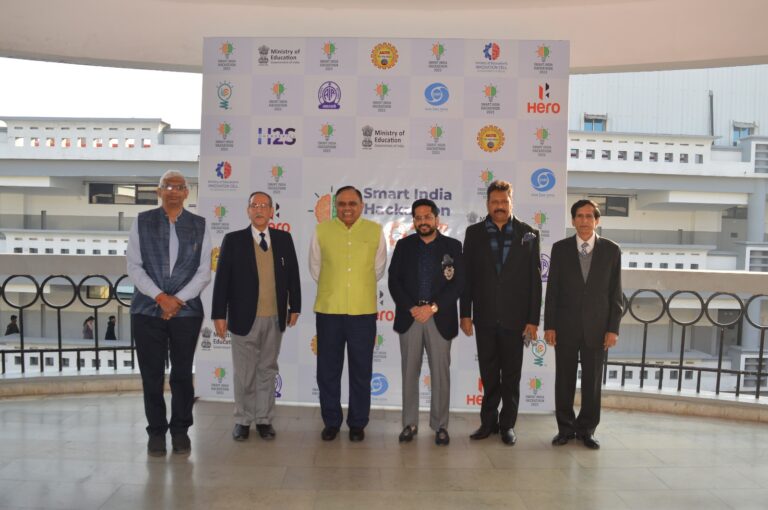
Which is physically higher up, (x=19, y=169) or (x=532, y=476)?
(x=19, y=169)

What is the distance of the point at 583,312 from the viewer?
11.6 feet

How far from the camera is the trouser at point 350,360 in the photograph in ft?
11.8

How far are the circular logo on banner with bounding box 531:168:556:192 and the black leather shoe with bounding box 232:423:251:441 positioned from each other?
102 inches

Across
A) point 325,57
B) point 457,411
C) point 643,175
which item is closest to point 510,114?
point 325,57

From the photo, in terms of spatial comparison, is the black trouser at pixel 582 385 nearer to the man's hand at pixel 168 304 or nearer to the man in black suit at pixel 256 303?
the man in black suit at pixel 256 303

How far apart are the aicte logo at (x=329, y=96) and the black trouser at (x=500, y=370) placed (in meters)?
1.93

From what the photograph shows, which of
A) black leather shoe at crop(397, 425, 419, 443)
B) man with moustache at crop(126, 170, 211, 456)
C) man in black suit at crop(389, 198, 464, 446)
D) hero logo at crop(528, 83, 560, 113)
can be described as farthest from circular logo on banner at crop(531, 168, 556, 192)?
man with moustache at crop(126, 170, 211, 456)

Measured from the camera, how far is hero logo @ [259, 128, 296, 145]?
4254 mm

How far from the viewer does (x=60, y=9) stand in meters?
4.67

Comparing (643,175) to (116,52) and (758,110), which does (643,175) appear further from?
(116,52)

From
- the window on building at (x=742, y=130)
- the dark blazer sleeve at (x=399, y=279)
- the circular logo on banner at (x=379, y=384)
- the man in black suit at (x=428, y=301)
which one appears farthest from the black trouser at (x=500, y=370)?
the window on building at (x=742, y=130)

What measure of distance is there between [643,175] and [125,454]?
2748cm

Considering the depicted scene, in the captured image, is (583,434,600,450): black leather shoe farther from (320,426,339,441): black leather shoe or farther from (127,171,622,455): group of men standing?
(320,426,339,441): black leather shoe

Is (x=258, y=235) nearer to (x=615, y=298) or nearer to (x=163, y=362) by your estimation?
(x=163, y=362)
